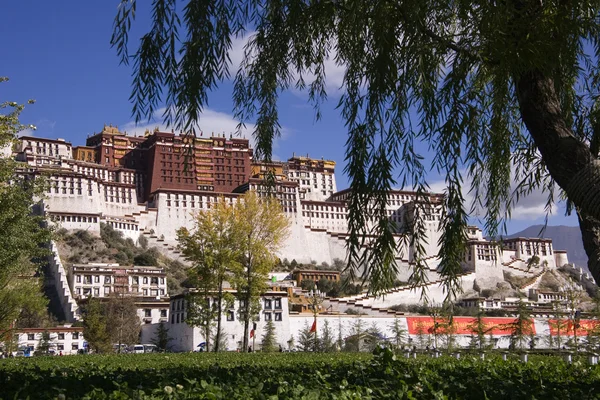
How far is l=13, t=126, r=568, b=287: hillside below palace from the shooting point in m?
93.8

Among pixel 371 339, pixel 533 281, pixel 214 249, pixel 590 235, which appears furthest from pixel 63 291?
pixel 590 235

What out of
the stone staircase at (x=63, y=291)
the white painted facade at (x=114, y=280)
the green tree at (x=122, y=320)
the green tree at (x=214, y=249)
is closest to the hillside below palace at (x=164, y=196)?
the stone staircase at (x=63, y=291)

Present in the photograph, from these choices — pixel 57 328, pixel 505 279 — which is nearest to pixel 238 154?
pixel 505 279

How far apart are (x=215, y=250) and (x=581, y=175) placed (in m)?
33.6

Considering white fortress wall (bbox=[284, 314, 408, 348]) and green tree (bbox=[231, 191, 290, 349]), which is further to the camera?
white fortress wall (bbox=[284, 314, 408, 348])

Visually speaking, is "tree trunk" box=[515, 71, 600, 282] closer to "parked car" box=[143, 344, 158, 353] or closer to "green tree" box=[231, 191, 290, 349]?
"green tree" box=[231, 191, 290, 349]

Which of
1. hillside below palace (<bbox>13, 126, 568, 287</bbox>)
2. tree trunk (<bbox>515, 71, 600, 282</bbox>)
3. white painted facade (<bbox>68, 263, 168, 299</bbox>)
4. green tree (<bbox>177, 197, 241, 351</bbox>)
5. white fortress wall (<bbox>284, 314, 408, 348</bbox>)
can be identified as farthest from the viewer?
hillside below palace (<bbox>13, 126, 568, 287</bbox>)

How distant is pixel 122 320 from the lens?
54875 millimetres

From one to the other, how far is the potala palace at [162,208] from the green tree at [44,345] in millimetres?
10334

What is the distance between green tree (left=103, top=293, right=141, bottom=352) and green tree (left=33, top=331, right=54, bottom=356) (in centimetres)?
481

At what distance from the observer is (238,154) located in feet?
362

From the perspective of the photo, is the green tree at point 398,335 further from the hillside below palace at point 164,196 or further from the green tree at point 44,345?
the hillside below palace at point 164,196

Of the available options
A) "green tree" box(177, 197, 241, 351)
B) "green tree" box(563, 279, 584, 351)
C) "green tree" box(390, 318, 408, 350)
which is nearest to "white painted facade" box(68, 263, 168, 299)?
"green tree" box(390, 318, 408, 350)

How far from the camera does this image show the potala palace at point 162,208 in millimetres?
77312
